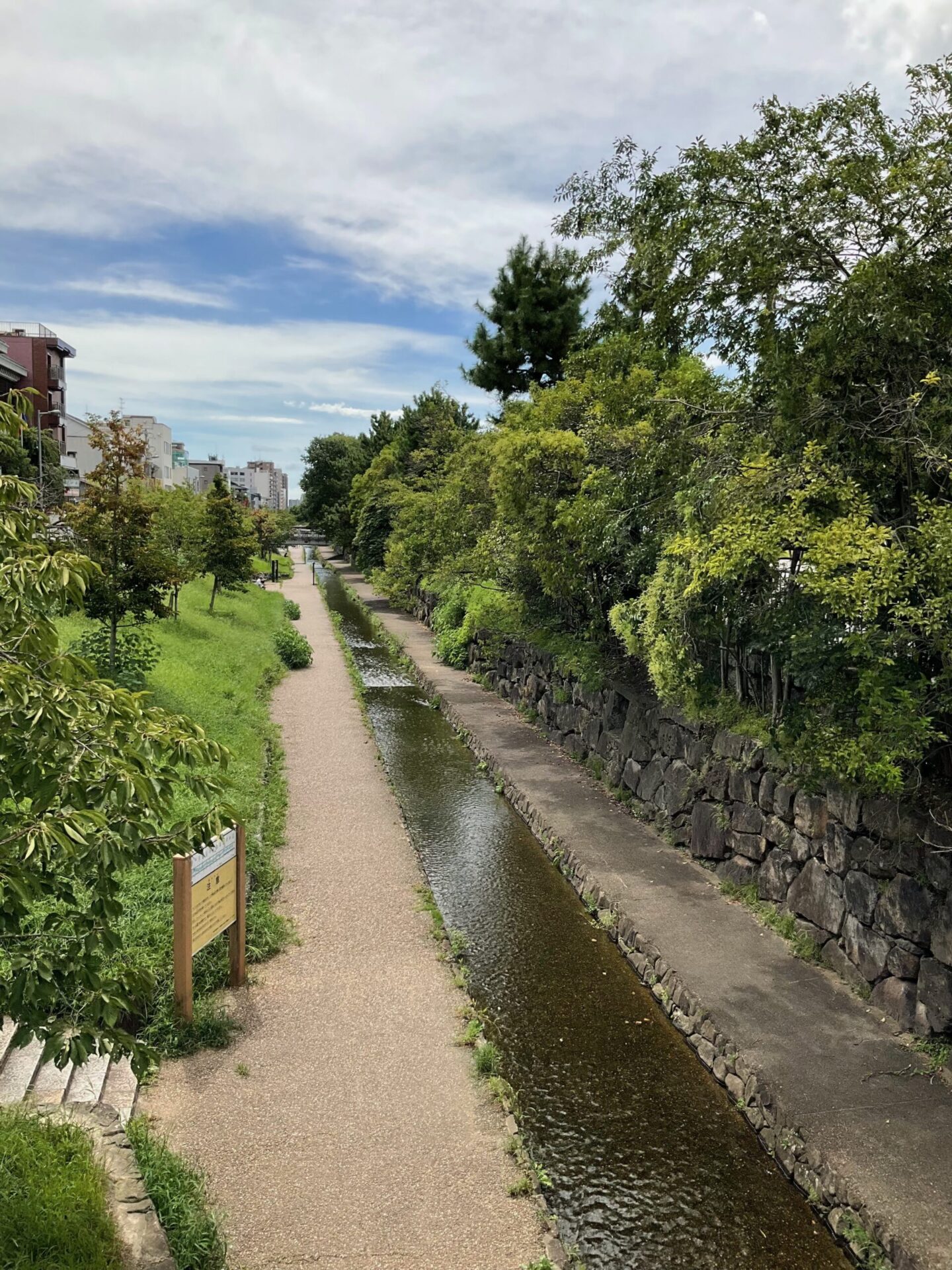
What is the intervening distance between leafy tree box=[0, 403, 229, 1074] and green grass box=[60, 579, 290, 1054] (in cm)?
38

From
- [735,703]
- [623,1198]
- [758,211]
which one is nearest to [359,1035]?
[623,1198]

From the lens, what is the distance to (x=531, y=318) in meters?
25.1

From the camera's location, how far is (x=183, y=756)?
3.17 metres

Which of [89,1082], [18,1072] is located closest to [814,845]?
[89,1082]

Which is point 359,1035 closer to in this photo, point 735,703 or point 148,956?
point 148,956

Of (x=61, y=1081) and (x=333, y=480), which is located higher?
(x=333, y=480)

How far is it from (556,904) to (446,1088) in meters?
3.61

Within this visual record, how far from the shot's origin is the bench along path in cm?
538

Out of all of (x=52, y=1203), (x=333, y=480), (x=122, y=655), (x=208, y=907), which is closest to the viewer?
(x=52, y=1203)

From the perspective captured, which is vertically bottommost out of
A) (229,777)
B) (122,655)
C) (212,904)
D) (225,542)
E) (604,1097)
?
(604,1097)

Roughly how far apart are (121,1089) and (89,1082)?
0.69 ft

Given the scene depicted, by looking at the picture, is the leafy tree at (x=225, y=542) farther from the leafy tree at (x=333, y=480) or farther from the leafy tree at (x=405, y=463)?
the leafy tree at (x=333, y=480)

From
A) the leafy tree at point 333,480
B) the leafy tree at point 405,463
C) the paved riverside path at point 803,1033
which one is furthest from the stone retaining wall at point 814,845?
the leafy tree at point 333,480

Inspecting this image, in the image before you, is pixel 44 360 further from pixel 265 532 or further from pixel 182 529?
pixel 182 529
